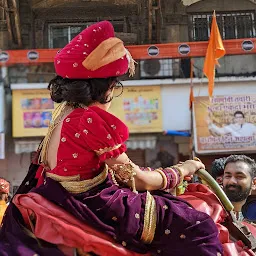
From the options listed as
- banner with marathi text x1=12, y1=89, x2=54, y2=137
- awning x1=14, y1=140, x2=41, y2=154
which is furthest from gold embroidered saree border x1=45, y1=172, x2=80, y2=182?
awning x1=14, y1=140, x2=41, y2=154

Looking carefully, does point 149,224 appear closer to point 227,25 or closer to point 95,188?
point 95,188

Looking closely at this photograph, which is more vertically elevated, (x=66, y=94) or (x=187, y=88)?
(x=187, y=88)

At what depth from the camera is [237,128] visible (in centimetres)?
1270

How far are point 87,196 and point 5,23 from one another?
501 inches

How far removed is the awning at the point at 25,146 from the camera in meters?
13.0

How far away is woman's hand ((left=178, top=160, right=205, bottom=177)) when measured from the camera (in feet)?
7.87

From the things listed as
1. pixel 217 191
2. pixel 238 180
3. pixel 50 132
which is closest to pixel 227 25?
pixel 238 180

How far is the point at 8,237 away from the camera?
7.08 feet

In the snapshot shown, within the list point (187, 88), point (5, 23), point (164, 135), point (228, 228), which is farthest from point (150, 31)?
point (228, 228)

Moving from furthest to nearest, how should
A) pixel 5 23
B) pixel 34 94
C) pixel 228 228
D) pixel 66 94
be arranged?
pixel 5 23, pixel 34 94, pixel 228 228, pixel 66 94

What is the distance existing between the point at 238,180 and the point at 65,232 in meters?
2.09

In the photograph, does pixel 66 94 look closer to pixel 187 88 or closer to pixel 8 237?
pixel 8 237

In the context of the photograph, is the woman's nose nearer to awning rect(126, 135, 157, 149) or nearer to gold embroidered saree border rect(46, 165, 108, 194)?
gold embroidered saree border rect(46, 165, 108, 194)

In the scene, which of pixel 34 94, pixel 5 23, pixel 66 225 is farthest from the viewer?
pixel 5 23
